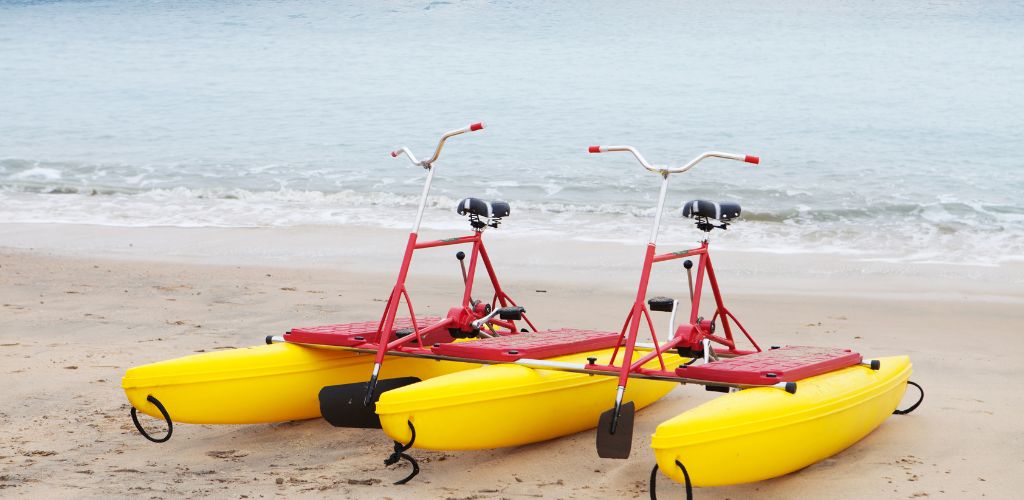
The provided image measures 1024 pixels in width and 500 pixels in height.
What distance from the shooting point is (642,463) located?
17.1 ft

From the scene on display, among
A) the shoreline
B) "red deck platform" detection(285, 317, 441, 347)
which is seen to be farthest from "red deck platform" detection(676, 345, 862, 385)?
the shoreline

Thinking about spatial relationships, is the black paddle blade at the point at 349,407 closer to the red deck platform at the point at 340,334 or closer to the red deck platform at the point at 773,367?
the red deck platform at the point at 340,334

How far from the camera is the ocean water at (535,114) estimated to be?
15969 mm

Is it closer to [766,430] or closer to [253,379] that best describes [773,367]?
[766,430]

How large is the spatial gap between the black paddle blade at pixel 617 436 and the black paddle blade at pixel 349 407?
1151mm

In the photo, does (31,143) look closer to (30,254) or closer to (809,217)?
(30,254)

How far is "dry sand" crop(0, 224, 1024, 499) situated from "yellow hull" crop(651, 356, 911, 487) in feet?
0.54

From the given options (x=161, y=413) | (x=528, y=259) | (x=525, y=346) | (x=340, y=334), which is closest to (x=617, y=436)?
(x=525, y=346)

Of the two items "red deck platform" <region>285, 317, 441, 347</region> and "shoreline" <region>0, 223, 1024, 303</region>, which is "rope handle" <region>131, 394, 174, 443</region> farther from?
"shoreline" <region>0, 223, 1024, 303</region>

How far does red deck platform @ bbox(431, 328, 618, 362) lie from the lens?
211 inches

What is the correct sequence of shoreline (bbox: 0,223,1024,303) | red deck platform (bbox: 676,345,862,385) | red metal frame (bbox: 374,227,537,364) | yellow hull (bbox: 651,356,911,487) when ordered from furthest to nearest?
1. shoreline (bbox: 0,223,1024,303)
2. red metal frame (bbox: 374,227,537,364)
3. red deck platform (bbox: 676,345,862,385)
4. yellow hull (bbox: 651,356,911,487)

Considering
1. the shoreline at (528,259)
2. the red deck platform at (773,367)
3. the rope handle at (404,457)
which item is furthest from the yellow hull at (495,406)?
the shoreline at (528,259)

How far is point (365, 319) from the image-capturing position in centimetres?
831

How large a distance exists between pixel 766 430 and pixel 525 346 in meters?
1.39
